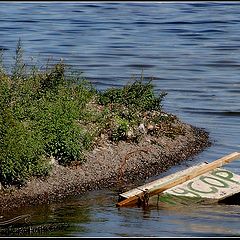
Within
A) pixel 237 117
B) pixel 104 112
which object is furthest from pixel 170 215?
pixel 237 117

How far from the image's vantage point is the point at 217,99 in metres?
24.9

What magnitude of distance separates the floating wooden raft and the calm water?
24cm

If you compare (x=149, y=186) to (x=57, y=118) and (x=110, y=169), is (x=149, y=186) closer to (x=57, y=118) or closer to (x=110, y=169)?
(x=110, y=169)

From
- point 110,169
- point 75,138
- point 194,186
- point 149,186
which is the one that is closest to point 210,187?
point 194,186

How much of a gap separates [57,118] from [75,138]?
1.76 ft

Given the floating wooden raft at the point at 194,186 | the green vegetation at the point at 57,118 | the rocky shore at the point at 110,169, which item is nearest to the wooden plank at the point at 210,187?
the floating wooden raft at the point at 194,186

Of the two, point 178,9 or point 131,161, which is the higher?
point 178,9

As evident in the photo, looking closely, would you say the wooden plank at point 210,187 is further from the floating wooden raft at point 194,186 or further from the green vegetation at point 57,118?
the green vegetation at point 57,118

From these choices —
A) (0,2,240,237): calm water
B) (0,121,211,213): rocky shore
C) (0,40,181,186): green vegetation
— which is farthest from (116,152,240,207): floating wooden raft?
(0,40,181,186): green vegetation

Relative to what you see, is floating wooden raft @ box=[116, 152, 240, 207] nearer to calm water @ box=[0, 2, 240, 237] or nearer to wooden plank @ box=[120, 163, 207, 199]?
wooden plank @ box=[120, 163, 207, 199]

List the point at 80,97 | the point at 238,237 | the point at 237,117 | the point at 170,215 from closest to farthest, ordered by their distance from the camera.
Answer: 1. the point at 238,237
2. the point at 170,215
3. the point at 80,97
4. the point at 237,117

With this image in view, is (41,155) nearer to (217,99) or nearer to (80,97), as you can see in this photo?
(80,97)

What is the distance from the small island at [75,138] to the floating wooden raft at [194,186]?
44.8 inches

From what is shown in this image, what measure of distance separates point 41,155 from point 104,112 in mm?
3051
